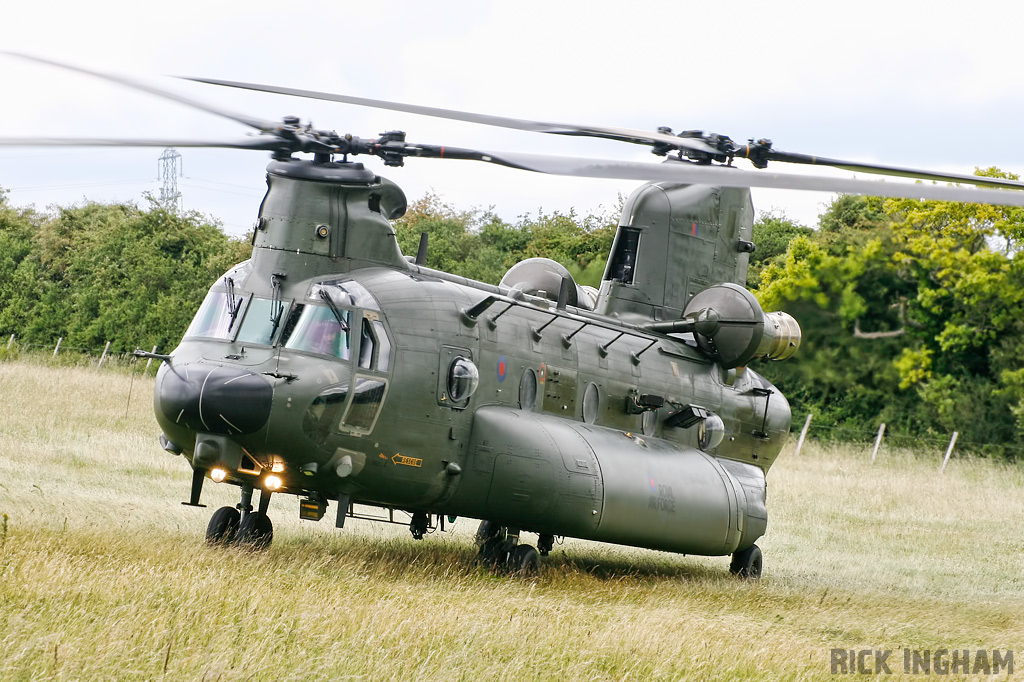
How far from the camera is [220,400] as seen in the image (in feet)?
35.1

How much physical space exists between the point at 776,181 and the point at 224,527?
6850mm

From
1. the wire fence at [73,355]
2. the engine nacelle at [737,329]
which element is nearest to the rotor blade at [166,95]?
the engine nacelle at [737,329]

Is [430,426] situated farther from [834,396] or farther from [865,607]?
[834,396]

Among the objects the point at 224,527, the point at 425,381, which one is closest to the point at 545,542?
the point at 425,381

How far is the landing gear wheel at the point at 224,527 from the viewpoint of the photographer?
12258 millimetres

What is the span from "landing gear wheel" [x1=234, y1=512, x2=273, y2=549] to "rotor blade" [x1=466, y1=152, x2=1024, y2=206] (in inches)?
207

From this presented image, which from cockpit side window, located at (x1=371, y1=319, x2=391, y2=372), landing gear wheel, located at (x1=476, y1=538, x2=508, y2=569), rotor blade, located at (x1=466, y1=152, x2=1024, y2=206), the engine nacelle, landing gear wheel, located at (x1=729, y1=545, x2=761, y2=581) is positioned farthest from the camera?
the engine nacelle

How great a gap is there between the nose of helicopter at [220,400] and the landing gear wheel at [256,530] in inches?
70.6

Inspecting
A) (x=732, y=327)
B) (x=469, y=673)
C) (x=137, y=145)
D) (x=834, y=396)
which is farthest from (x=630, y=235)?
(x=834, y=396)

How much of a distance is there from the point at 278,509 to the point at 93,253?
1105 inches

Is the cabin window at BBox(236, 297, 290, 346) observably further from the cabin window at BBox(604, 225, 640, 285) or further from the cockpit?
the cabin window at BBox(604, 225, 640, 285)

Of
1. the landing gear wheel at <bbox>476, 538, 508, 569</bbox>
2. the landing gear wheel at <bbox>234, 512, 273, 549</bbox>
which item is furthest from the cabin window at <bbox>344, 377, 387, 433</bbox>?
the landing gear wheel at <bbox>476, 538, 508, 569</bbox>

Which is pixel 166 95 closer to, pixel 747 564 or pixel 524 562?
pixel 524 562

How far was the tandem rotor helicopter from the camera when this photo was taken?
1090 cm
